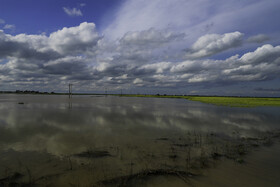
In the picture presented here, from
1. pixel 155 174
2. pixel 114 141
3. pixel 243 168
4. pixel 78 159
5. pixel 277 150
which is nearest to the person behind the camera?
pixel 155 174

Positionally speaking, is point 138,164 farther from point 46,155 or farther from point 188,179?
point 46,155

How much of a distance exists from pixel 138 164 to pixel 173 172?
66.4 inches

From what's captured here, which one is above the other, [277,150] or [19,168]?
[19,168]

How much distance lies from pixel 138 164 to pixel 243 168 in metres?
4.95

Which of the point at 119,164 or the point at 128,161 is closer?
the point at 119,164

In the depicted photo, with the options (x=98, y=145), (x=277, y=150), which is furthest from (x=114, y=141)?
(x=277, y=150)

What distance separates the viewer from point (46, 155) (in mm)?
7730

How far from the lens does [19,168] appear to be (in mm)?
6266

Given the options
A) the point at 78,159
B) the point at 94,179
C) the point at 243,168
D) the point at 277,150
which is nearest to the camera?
the point at 94,179

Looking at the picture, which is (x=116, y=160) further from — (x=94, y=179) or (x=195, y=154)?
(x=195, y=154)

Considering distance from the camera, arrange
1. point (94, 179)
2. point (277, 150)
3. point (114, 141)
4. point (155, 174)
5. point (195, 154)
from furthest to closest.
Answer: point (114, 141)
point (277, 150)
point (195, 154)
point (155, 174)
point (94, 179)

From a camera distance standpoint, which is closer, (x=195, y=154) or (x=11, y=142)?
(x=195, y=154)

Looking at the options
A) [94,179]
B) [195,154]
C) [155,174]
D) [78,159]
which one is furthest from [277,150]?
[78,159]

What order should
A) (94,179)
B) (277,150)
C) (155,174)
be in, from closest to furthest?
(94,179) < (155,174) < (277,150)
